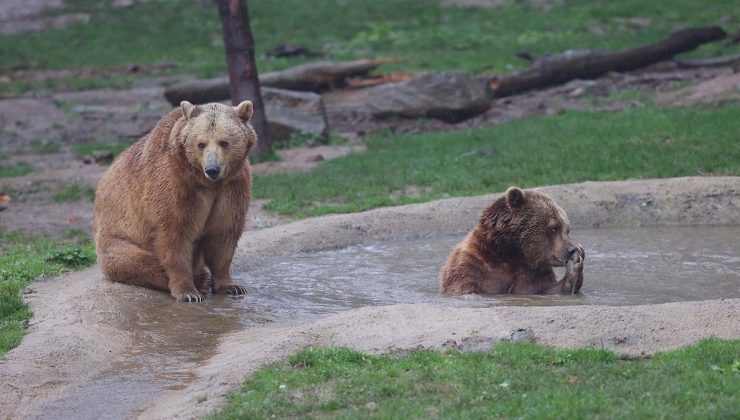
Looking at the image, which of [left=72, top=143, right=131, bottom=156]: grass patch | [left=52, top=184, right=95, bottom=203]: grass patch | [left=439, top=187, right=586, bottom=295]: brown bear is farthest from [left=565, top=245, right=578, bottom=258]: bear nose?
[left=72, top=143, right=131, bottom=156]: grass patch

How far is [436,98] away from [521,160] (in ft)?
14.6

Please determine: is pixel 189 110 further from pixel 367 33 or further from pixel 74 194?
pixel 367 33

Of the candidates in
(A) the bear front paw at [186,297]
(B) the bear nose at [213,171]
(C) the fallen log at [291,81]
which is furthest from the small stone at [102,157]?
(B) the bear nose at [213,171]

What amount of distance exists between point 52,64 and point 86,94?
407 cm

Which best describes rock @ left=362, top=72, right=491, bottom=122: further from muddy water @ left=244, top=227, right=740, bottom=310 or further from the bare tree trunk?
muddy water @ left=244, top=227, right=740, bottom=310

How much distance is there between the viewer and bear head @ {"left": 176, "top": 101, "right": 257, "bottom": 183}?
7.98 meters

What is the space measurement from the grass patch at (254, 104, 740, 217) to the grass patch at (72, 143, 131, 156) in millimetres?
3798

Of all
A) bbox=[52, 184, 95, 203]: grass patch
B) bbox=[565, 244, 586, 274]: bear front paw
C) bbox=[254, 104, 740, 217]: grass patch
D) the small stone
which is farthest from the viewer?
the small stone

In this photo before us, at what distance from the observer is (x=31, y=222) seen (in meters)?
12.6

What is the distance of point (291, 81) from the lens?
1984 cm

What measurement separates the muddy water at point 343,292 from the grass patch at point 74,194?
4.66 metres

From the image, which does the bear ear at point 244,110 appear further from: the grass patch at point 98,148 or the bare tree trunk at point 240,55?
the grass patch at point 98,148

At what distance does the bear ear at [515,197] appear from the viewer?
27.4 ft

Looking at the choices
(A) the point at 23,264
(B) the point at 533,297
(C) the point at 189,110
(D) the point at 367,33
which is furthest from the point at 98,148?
(D) the point at 367,33
